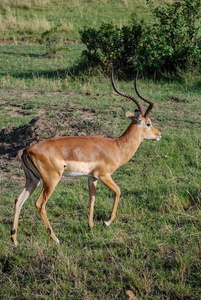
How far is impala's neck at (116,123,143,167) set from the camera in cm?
558

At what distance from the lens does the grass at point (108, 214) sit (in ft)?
14.2

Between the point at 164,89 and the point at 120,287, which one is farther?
the point at 164,89

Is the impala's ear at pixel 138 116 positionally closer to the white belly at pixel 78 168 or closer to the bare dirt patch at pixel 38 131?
the white belly at pixel 78 168

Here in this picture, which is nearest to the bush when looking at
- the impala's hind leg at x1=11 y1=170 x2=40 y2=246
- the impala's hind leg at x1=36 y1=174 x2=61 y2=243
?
the impala's hind leg at x1=11 y1=170 x2=40 y2=246

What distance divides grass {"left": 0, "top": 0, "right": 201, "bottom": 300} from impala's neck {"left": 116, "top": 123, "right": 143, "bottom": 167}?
504mm

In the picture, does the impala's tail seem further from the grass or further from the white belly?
the grass

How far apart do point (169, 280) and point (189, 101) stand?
5728 mm

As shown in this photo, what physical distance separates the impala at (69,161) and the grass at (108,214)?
0.31m

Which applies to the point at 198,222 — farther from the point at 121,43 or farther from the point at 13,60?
the point at 13,60

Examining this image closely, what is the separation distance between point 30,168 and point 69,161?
378 mm

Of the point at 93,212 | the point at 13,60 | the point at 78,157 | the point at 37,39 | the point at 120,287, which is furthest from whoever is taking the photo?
the point at 37,39

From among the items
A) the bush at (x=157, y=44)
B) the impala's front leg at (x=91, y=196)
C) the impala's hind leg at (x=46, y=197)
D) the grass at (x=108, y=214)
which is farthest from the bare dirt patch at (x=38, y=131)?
the bush at (x=157, y=44)

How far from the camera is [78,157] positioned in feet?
16.8

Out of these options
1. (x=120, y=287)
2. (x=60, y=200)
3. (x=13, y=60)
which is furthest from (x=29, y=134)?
(x=13, y=60)
